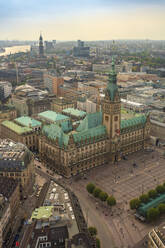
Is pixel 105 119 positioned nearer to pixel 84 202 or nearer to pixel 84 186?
pixel 84 186

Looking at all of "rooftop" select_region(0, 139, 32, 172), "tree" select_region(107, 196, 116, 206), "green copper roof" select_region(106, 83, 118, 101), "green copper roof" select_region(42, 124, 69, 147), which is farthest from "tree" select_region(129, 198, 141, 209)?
"green copper roof" select_region(106, 83, 118, 101)

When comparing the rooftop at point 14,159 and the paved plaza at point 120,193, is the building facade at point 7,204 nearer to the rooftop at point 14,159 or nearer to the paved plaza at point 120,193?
the rooftop at point 14,159

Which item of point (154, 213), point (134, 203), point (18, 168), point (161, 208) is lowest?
point (154, 213)

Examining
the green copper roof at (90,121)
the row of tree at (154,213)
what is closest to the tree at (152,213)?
the row of tree at (154,213)

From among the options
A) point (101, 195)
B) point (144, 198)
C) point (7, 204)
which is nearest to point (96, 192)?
point (101, 195)

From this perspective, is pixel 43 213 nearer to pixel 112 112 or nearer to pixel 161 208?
pixel 161 208
